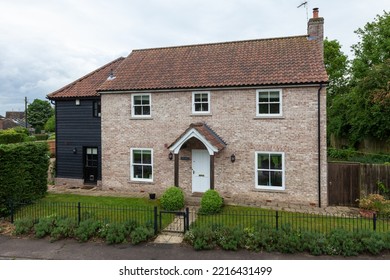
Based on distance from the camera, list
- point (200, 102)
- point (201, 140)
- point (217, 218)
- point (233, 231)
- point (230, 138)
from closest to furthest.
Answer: point (233, 231), point (217, 218), point (201, 140), point (230, 138), point (200, 102)

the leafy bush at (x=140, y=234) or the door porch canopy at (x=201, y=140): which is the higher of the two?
the door porch canopy at (x=201, y=140)

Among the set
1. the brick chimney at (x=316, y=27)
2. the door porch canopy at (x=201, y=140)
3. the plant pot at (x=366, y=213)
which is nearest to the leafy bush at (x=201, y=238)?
the door porch canopy at (x=201, y=140)

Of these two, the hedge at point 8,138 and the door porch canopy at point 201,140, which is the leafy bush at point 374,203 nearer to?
the door porch canopy at point 201,140

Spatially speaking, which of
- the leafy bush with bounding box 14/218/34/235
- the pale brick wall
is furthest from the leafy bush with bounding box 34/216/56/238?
the pale brick wall

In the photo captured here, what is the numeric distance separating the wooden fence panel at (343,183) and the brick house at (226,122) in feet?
2.12

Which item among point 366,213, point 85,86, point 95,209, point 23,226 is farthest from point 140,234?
point 85,86

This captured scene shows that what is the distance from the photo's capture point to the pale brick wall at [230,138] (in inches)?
522

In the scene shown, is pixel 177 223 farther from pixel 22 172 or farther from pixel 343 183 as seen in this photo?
pixel 343 183

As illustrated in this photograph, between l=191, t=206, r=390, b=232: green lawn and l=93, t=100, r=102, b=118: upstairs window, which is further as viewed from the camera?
l=93, t=100, r=102, b=118: upstairs window

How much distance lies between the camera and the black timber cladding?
17500 mm

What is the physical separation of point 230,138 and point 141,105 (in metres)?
5.53

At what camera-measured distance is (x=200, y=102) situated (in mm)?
14859

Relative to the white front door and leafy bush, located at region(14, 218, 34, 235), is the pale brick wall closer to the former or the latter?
the white front door

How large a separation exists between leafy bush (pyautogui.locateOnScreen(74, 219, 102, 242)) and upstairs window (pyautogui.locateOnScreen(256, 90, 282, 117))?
906 cm
